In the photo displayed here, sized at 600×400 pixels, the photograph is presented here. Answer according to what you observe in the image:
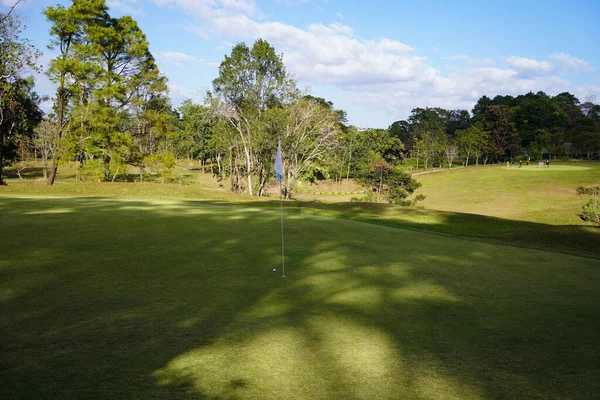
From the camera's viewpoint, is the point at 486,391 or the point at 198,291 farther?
the point at 198,291

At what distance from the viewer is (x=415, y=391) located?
455 centimetres

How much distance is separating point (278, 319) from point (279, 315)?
199 millimetres

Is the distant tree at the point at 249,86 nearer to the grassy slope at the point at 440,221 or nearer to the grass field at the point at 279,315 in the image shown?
the grassy slope at the point at 440,221

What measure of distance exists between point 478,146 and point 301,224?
102346 mm

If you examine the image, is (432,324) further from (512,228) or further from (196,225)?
(512,228)

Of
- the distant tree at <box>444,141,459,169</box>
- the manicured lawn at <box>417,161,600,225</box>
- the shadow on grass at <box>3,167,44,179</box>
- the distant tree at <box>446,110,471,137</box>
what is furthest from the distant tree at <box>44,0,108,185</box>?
the distant tree at <box>446,110,471,137</box>

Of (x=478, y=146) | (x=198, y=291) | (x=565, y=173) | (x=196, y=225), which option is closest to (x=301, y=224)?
(x=196, y=225)

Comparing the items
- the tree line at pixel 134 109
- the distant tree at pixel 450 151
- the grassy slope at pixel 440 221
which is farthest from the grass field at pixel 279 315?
the distant tree at pixel 450 151

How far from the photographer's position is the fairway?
461 centimetres

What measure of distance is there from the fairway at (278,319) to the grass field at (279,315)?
0.03m

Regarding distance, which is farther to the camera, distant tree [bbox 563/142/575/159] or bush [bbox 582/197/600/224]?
distant tree [bbox 563/142/575/159]

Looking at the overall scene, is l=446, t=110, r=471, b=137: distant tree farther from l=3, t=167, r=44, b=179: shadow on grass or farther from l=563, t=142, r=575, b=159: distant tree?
l=3, t=167, r=44, b=179: shadow on grass

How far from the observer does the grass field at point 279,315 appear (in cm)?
462

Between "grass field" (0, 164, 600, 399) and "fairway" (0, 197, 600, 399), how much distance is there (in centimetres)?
3
